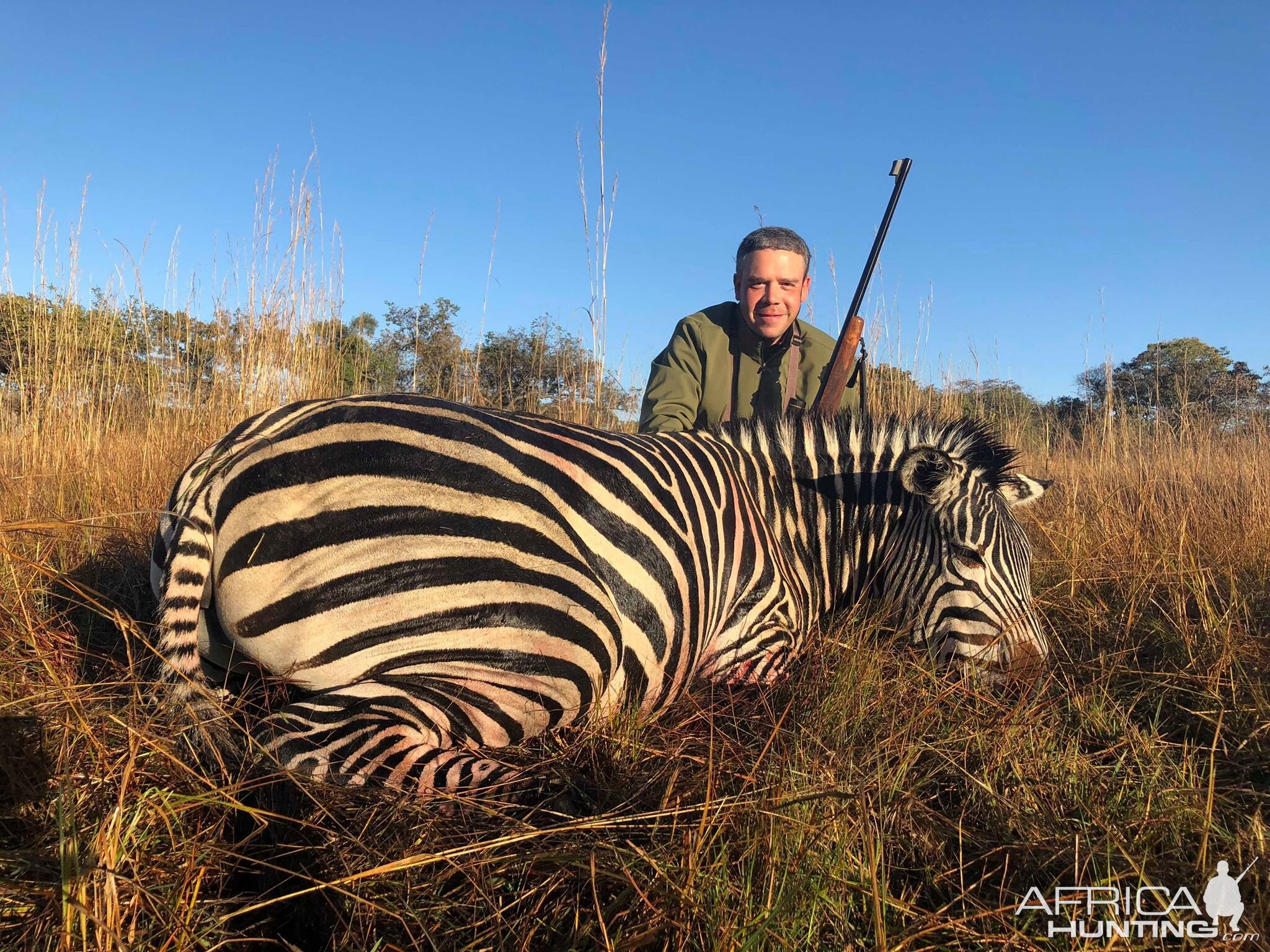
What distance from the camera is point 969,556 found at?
239 centimetres

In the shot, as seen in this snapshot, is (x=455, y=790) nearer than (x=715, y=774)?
Yes

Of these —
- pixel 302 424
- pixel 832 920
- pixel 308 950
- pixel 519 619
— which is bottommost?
pixel 308 950

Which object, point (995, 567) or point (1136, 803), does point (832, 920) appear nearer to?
point (1136, 803)

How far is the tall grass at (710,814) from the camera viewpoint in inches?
43.4

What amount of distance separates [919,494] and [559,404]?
11.0 feet

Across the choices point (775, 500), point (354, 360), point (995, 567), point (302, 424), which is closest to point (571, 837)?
point (302, 424)

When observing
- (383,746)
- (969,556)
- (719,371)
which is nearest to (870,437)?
(969,556)

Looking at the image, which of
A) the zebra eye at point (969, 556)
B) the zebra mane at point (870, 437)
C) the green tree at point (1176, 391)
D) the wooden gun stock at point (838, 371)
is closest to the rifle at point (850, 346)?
the wooden gun stock at point (838, 371)

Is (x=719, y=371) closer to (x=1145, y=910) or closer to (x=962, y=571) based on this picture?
(x=962, y=571)

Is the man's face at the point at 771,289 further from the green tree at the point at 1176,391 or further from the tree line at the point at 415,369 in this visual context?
the green tree at the point at 1176,391

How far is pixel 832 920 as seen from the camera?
1.12 meters

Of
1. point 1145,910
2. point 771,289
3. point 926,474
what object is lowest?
point 1145,910

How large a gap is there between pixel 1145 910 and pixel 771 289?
3.62m

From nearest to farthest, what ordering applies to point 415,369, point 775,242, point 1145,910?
point 1145,910 → point 775,242 → point 415,369
